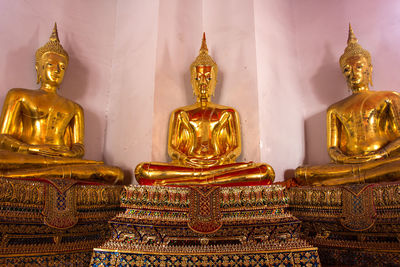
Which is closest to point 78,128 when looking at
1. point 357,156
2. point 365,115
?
point 357,156

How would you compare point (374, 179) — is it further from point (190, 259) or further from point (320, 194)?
point (190, 259)

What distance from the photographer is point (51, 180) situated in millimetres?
2062

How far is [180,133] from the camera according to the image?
10.2ft

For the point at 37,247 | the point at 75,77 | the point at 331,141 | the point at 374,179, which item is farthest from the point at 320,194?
→ the point at 75,77

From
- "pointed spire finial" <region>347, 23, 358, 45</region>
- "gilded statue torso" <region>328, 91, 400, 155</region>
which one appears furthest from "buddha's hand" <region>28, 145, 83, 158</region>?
"pointed spire finial" <region>347, 23, 358, 45</region>

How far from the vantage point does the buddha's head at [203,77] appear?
315 centimetres

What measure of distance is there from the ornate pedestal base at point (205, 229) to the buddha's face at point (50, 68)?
1688 mm

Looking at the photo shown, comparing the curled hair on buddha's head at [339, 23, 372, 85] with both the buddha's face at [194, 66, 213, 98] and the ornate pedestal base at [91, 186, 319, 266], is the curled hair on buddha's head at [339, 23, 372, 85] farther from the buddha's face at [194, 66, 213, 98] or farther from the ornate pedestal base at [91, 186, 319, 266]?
the ornate pedestal base at [91, 186, 319, 266]

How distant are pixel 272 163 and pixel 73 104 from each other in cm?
181

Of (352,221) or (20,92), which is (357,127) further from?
(20,92)

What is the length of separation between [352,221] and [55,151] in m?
2.12

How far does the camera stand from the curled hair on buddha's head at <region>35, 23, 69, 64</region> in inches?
121

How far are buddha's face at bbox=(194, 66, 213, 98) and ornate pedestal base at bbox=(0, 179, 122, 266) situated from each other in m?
1.27

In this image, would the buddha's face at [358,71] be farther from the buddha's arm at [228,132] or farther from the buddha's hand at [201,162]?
the buddha's hand at [201,162]
